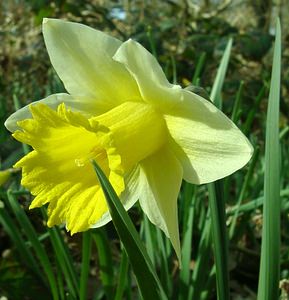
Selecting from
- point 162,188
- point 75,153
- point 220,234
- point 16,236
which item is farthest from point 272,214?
point 16,236

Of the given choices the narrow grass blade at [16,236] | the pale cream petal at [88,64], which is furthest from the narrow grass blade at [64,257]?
the pale cream petal at [88,64]

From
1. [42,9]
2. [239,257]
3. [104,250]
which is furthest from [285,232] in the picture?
[42,9]

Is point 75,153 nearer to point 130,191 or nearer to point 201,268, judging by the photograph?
point 130,191

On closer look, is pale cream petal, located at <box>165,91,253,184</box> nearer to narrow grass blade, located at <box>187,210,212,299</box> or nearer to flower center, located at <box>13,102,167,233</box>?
flower center, located at <box>13,102,167,233</box>

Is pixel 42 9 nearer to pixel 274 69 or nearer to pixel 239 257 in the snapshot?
pixel 239 257

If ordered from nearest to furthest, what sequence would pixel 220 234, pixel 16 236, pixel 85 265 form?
pixel 220 234, pixel 85 265, pixel 16 236

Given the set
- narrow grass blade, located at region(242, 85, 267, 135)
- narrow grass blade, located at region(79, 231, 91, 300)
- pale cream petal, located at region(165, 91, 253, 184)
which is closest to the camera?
pale cream petal, located at region(165, 91, 253, 184)

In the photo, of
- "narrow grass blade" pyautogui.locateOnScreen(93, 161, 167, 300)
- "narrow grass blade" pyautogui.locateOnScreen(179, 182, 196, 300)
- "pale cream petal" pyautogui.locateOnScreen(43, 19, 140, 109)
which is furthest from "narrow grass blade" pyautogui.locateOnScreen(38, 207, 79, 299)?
"narrow grass blade" pyautogui.locateOnScreen(93, 161, 167, 300)
